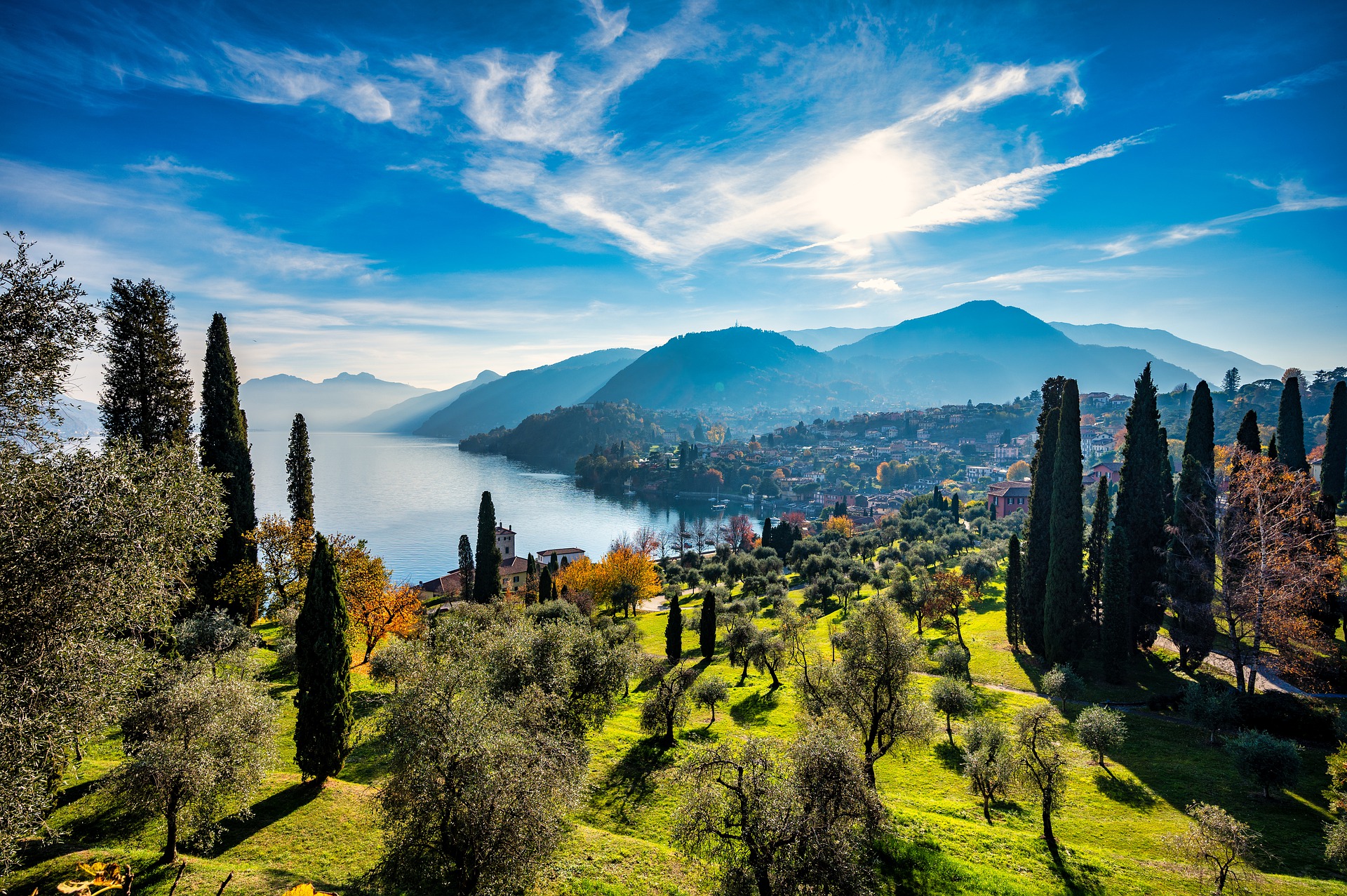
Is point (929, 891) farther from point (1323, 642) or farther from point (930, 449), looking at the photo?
point (930, 449)

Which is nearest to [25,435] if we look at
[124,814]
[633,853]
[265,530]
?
[124,814]

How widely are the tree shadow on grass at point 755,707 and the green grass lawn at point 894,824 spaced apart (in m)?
2.17

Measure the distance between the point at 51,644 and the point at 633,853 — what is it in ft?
40.5

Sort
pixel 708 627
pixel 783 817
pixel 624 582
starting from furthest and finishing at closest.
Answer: pixel 624 582, pixel 708 627, pixel 783 817

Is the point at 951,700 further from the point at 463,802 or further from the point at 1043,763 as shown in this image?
the point at 463,802

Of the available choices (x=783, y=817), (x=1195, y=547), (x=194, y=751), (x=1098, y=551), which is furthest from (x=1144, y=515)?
(x=194, y=751)

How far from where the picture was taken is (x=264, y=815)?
13672 millimetres

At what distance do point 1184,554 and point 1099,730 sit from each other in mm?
16157

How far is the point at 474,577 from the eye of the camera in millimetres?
51250

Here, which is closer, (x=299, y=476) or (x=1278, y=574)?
(x=1278, y=574)

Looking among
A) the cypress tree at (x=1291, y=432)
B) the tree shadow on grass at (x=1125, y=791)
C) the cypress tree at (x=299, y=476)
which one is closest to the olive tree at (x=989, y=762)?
A: the tree shadow on grass at (x=1125, y=791)

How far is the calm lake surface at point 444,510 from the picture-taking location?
88.8 metres

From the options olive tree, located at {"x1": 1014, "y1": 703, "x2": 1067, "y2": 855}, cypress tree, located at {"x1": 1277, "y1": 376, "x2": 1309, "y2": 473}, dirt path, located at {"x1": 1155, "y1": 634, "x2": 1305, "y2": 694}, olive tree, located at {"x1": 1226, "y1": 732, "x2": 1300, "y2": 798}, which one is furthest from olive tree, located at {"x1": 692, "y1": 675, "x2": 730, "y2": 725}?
cypress tree, located at {"x1": 1277, "y1": 376, "x2": 1309, "y2": 473}

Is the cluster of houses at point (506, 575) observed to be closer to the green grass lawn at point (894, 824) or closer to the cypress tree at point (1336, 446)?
the green grass lawn at point (894, 824)
